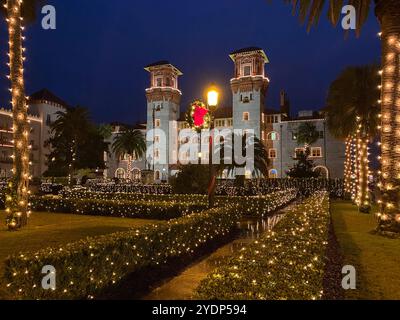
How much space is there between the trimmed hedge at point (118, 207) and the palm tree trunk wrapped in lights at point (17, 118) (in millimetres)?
5772

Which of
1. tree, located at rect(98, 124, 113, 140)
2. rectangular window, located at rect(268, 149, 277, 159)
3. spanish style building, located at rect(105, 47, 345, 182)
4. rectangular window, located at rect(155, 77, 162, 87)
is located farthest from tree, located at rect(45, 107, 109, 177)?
rectangular window, located at rect(268, 149, 277, 159)

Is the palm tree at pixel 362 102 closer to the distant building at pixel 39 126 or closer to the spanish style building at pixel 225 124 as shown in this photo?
the spanish style building at pixel 225 124

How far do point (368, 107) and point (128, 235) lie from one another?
19587mm

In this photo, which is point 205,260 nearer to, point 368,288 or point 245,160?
point 368,288

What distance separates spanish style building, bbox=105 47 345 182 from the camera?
59562 millimetres

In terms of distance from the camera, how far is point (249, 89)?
63562mm

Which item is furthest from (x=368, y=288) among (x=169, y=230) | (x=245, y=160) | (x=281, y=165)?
(x=281, y=165)

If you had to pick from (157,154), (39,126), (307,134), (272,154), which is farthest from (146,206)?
(39,126)

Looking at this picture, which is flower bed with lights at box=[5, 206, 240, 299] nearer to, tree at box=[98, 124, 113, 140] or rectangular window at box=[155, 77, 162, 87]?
rectangular window at box=[155, 77, 162, 87]

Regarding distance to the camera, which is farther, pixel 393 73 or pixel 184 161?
pixel 184 161

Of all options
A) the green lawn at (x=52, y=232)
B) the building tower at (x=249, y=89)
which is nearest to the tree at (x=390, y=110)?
the green lawn at (x=52, y=232)

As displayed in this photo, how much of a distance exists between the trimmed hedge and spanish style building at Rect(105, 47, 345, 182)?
149 ft

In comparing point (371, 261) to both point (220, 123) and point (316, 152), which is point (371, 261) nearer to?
point (316, 152)

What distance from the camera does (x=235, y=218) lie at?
14391mm
